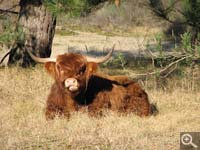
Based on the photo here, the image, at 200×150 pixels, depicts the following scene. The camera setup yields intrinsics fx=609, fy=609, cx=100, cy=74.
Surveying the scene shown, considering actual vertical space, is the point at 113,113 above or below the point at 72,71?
below

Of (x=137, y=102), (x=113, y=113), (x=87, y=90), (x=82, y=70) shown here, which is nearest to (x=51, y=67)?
(x=82, y=70)

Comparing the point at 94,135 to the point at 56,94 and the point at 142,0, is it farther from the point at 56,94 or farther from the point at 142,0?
the point at 142,0

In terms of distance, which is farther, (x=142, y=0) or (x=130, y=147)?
(x=142, y=0)

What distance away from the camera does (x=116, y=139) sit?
20.8ft

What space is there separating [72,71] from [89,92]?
0.56 metres

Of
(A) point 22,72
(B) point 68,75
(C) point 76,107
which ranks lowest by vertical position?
(A) point 22,72

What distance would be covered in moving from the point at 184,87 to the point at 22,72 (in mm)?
3016

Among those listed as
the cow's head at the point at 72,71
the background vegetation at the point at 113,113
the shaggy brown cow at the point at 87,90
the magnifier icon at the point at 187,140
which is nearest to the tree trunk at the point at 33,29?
the background vegetation at the point at 113,113

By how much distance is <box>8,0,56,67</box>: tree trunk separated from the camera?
12.2 metres

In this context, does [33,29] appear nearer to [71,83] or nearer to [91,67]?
[91,67]

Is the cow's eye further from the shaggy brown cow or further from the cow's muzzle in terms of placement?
the cow's muzzle

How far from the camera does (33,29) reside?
12305 millimetres

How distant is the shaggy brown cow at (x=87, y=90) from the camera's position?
715 cm

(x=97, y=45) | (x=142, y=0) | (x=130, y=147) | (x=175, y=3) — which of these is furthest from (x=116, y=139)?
(x=97, y=45)
